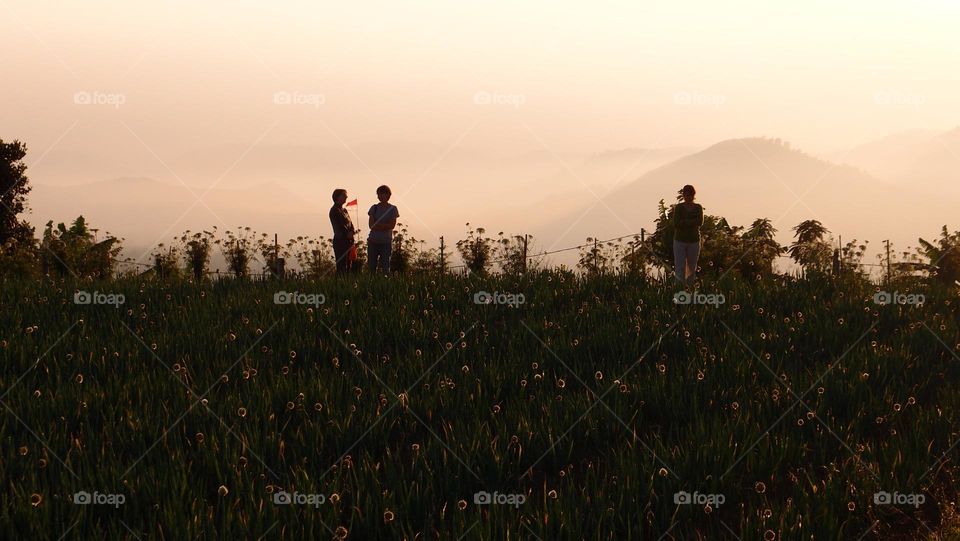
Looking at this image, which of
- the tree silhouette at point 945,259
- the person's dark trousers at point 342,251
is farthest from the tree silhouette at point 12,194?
the tree silhouette at point 945,259

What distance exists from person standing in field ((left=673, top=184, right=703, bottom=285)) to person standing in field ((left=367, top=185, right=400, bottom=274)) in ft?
14.9

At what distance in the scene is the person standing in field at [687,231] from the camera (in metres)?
13.5

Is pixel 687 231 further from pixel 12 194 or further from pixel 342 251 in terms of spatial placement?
pixel 12 194

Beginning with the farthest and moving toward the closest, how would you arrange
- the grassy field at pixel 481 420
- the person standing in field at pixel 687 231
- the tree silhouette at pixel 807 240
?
the tree silhouette at pixel 807 240, the person standing in field at pixel 687 231, the grassy field at pixel 481 420

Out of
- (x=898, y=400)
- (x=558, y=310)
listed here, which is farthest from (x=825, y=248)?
(x=898, y=400)

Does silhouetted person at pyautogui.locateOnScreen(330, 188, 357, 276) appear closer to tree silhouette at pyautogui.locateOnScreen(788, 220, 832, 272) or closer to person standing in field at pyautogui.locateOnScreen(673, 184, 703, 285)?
person standing in field at pyautogui.locateOnScreen(673, 184, 703, 285)

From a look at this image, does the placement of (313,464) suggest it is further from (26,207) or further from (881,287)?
(26,207)

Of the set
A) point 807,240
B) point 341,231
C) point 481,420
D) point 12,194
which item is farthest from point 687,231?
point 12,194

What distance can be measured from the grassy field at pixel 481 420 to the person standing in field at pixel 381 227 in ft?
12.0

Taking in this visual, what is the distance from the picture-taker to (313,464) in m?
5.45

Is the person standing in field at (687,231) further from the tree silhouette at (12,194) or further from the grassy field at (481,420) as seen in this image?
the tree silhouette at (12,194)

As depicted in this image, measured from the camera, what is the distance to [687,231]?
44.7 ft

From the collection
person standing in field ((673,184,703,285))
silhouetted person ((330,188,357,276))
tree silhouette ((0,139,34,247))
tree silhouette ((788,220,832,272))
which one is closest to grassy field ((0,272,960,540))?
person standing in field ((673,184,703,285))

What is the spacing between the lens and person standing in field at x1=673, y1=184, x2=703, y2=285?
13.5m
